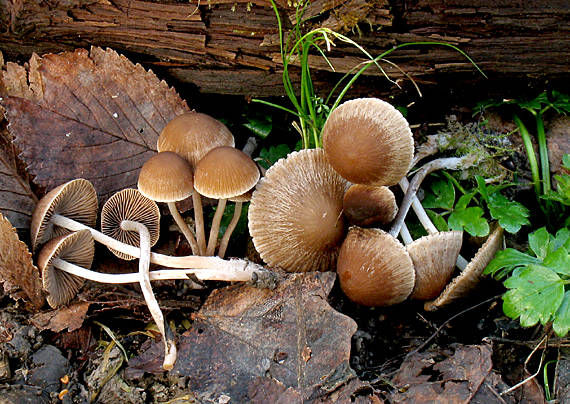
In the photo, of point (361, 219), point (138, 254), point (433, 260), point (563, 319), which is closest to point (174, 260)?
point (138, 254)

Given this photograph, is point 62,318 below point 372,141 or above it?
below

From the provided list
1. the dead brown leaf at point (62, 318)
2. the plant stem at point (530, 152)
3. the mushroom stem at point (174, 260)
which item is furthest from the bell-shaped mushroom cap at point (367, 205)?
the dead brown leaf at point (62, 318)

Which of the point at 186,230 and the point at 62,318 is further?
the point at 186,230

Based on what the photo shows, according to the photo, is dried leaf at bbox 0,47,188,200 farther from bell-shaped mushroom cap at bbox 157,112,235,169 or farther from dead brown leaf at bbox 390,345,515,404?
dead brown leaf at bbox 390,345,515,404

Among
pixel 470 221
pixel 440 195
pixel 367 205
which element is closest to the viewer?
pixel 367 205

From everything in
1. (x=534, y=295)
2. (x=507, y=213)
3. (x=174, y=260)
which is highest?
(x=507, y=213)

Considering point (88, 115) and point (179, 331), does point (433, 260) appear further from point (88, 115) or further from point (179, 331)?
point (88, 115)

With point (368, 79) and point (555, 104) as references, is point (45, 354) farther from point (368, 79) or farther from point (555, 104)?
point (555, 104)
